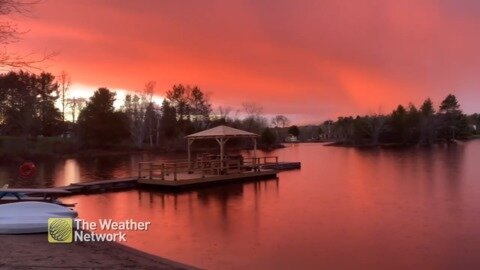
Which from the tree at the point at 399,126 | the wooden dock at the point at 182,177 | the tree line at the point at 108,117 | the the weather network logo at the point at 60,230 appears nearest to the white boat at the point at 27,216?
the the weather network logo at the point at 60,230

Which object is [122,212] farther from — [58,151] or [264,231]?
[58,151]

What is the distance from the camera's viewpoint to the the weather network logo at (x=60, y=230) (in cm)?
852

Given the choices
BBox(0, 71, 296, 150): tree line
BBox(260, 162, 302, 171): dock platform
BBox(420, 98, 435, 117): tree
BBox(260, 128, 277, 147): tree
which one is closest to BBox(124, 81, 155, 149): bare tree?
BBox(0, 71, 296, 150): tree line

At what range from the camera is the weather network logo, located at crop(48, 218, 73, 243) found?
8.52m

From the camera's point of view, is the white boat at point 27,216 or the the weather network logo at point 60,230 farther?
the white boat at point 27,216

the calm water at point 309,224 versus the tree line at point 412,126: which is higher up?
the tree line at point 412,126

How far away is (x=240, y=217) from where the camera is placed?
44.3ft

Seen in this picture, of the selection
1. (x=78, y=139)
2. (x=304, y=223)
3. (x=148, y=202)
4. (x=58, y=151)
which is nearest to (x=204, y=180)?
(x=148, y=202)

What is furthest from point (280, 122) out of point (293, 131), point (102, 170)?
point (102, 170)

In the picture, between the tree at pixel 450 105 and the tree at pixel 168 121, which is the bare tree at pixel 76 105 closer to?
the tree at pixel 168 121

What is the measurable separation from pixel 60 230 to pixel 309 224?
6113 millimetres

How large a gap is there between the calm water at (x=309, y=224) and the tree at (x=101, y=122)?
39929 mm

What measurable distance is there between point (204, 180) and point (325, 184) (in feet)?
18.4

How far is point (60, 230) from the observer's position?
9016mm
